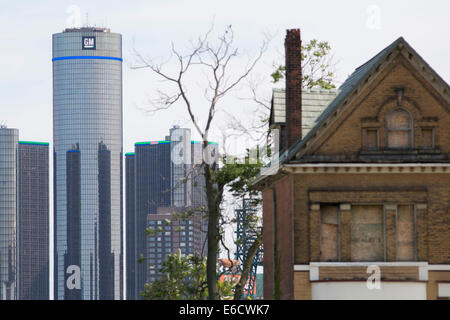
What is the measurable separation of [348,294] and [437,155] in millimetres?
6636

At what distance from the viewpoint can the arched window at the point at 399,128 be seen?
36750 millimetres

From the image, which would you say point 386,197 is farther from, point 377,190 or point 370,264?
point 370,264

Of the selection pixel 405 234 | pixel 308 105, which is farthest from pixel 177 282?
pixel 405 234

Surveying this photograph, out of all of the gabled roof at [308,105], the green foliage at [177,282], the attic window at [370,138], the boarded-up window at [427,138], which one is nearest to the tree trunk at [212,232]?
the gabled roof at [308,105]

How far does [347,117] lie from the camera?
36688 mm

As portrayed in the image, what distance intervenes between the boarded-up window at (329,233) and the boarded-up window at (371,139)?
2.80 meters

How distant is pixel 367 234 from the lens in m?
36.1

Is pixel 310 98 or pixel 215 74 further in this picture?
pixel 215 74

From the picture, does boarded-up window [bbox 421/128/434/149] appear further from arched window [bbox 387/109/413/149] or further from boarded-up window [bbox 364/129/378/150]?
boarded-up window [bbox 364/129/378/150]

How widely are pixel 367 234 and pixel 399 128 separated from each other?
14.8 feet
